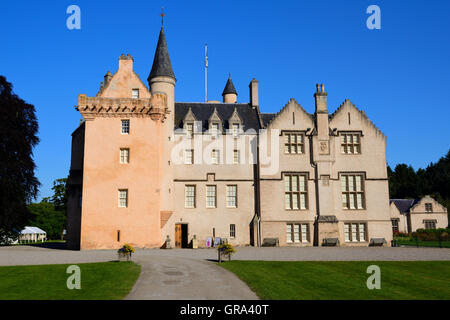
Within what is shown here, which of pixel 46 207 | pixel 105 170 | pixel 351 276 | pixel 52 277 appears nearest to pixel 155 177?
pixel 105 170

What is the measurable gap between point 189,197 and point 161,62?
14159mm

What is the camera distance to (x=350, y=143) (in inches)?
1548

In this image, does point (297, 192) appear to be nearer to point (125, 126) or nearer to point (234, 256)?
point (234, 256)

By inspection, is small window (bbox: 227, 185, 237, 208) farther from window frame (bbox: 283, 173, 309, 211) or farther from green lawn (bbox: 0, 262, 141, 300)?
green lawn (bbox: 0, 262, 141, 300)

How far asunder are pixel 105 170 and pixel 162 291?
22609 mm

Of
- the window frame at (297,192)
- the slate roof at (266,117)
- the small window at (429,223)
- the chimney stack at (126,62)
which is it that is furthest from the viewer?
the small window at (429,223)

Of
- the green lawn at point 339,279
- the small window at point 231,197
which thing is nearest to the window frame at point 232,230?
the small window at point 231,197

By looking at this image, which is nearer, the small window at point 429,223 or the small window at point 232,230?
the small window at point 232,230

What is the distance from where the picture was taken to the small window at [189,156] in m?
38.4

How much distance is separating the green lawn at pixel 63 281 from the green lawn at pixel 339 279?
511cm

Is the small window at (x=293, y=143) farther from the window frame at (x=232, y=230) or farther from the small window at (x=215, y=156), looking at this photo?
the window frame at (x=232, y=230)

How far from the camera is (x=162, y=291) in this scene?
45.0 ft

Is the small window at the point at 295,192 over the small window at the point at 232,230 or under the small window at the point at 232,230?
over

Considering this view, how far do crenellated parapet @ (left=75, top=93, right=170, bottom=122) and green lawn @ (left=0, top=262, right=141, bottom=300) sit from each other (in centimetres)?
1780
